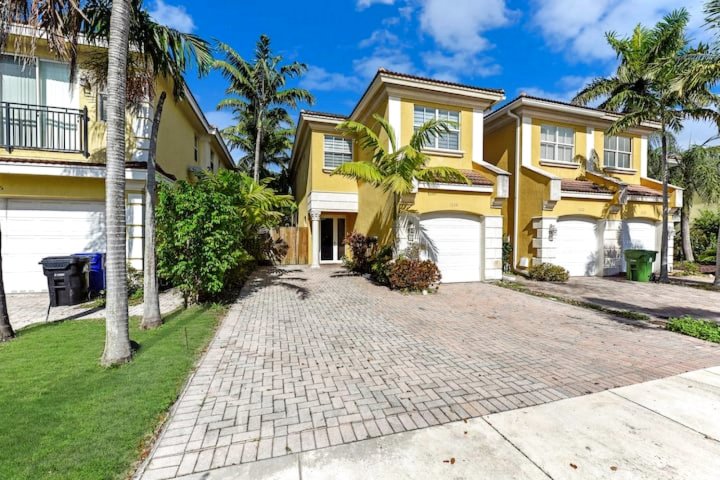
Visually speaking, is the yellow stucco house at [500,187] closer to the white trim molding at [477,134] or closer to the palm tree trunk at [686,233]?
the white trim molding at [477,134]

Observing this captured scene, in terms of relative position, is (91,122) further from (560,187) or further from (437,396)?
(560,187)

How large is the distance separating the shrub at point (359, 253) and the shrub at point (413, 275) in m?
3.13

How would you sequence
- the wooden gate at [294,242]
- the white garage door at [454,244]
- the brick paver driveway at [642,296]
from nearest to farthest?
the brick paver driveway at [642,296], the white garage door at [454,244], the wooden gate at [294,242]

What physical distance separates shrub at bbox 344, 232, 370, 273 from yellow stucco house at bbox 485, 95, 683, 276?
21.5 ft

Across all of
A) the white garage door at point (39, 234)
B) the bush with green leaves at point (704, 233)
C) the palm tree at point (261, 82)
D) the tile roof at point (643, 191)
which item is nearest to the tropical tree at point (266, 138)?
the palm tree at point (261, 82)

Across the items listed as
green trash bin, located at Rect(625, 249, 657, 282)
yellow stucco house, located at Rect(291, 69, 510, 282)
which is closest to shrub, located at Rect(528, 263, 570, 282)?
yellow stucco house, located at Rect(291, 69, 510, 282)

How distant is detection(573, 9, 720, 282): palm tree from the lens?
1162 cm

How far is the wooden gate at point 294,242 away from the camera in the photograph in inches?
677

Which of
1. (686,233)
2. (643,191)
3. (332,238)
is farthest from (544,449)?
(686,233)

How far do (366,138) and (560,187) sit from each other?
7946 mm

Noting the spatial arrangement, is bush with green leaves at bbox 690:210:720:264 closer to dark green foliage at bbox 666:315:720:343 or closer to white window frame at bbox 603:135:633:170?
white window frame at bbox 603:135:633:170

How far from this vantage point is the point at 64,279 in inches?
302

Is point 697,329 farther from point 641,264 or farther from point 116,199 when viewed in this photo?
point 116,199

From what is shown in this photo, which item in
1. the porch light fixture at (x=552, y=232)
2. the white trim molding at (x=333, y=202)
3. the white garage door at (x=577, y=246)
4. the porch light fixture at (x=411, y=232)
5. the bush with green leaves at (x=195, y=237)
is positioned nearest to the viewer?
the bush with green leaves at (x=195, y=237)
